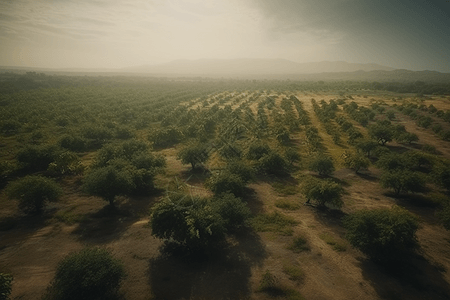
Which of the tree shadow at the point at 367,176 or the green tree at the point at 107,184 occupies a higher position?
the green tree at the point at 107,184

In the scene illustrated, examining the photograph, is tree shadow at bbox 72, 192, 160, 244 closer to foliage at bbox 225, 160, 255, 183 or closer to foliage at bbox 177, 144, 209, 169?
foliage at bbox 177, 144, 209, 169

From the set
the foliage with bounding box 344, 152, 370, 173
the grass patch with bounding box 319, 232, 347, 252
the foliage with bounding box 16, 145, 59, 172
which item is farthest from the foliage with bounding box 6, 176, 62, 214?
the foliage with bounding box 344, 152, 370, 173

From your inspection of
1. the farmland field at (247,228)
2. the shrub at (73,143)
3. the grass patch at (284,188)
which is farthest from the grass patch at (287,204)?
the shrub at (73,143)

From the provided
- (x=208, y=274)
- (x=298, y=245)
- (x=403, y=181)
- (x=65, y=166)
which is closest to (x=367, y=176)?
(x=403, y=181)

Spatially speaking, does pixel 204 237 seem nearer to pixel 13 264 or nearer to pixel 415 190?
pixel 13 264

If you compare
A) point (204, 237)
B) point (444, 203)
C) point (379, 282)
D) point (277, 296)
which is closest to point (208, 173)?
point (204, 237)

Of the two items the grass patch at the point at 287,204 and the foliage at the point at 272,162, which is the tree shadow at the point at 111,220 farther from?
the foliage at the point at 272,162

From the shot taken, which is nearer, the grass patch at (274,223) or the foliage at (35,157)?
the grass patch at (274,223)
